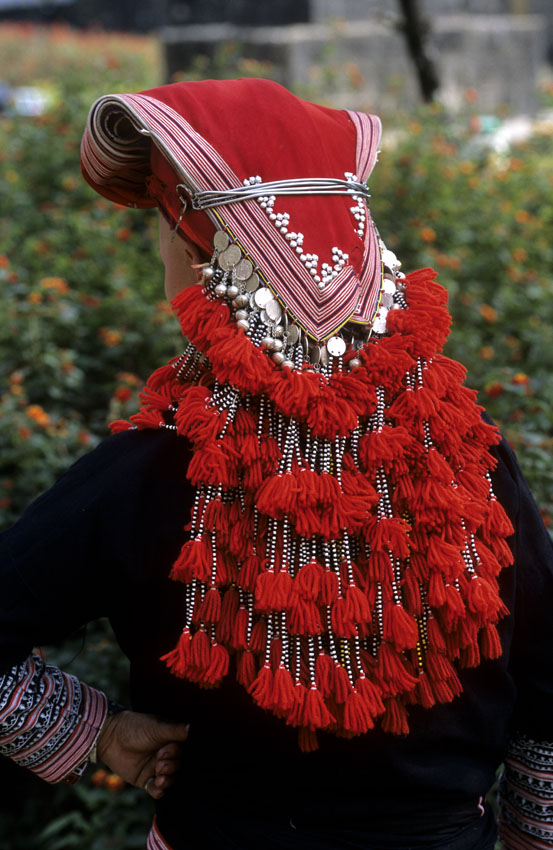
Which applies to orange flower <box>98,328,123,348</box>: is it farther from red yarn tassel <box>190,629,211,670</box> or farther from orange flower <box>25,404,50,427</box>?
red yarn tassel <box>190,629,211,670</box>

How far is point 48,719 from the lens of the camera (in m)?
1.48

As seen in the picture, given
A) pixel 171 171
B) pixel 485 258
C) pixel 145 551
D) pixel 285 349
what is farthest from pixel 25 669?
pixel 485 258

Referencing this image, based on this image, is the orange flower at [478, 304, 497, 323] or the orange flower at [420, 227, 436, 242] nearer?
the orange flower at [478, 304, 497, 323]

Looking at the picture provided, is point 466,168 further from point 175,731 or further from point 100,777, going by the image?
point 175,731

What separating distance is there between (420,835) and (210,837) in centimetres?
33

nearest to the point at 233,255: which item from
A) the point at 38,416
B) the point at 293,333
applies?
the point at 293,333

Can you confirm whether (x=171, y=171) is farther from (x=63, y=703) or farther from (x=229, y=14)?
(x=229, y=14)

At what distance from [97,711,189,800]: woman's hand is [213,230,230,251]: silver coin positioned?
0.75 meters

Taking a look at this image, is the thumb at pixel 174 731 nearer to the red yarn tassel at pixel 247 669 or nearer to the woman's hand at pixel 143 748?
the woman's hand at pixel 143 748

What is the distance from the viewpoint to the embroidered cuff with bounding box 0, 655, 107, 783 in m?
1.44

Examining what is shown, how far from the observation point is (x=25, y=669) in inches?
57.3

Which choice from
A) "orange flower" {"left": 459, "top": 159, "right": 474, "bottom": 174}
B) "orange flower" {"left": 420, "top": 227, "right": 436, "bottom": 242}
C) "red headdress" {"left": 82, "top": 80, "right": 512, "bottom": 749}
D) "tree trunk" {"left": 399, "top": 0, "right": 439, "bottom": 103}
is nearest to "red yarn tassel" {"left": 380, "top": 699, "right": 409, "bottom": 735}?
"red headdress" {"left": 82, "top": 80, "right": 512, "bottom": 749}

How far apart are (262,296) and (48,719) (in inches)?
30.0

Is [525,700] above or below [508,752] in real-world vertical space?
above
